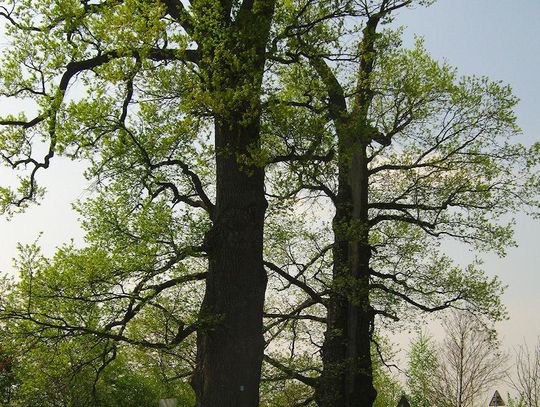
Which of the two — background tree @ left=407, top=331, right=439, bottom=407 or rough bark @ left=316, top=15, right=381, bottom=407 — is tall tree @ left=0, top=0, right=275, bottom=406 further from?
background tree @ left=407, top=331, right=439, bottom=407

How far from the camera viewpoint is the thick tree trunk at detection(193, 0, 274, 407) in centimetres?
1084

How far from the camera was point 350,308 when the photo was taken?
16.8 meters

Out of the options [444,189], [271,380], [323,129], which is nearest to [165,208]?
[323,129]

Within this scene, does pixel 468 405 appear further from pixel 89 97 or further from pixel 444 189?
pixel 89 97

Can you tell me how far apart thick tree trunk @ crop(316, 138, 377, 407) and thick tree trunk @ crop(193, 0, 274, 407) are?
4.87m

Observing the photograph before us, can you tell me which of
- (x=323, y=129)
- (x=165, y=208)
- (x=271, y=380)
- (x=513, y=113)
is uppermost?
(x=513, y=113)

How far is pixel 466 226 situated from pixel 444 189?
41.9 inches

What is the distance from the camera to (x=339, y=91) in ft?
49.5

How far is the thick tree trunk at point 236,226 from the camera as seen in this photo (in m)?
10.8

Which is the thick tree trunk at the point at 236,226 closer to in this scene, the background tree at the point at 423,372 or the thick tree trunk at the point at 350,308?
the thick tree trunk at the point at 350,308

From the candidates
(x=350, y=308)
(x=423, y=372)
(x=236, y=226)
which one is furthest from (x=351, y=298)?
(x=423, y=372)

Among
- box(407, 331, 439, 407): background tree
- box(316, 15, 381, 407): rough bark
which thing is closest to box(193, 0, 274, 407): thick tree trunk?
box(316, 15, 381, 407): rough bark

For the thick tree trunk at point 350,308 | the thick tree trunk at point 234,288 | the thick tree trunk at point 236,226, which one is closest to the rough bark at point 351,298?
the thick tree trunk at point 350,308

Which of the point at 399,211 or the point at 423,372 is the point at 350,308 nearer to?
the point at 399,211
